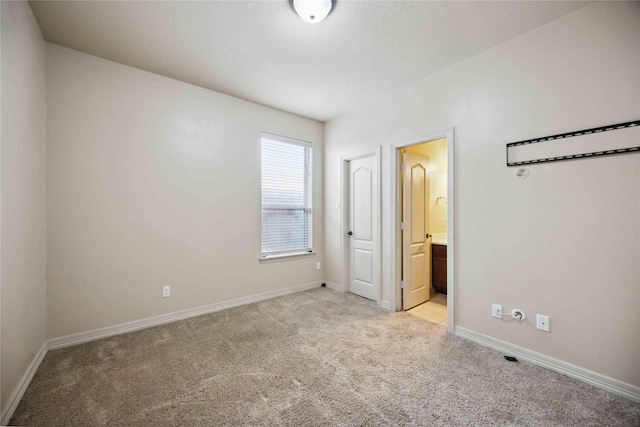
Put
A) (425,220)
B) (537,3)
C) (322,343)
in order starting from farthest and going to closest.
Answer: (425,220)
(322,343)
(537,3)

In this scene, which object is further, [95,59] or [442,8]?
[95,59]

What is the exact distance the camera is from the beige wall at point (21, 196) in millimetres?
1630

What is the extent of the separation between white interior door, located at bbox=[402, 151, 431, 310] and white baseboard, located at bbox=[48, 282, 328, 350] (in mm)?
1734

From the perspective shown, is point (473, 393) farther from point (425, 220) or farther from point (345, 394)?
point (425, 220)

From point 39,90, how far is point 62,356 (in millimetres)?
2301

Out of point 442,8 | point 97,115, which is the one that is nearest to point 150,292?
point 97,115

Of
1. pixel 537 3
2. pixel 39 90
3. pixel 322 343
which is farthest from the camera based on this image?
pixel 322 343

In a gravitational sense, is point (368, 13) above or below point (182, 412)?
above

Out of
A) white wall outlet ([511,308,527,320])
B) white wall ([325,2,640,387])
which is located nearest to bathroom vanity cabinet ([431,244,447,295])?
white wall ([325,2,640,387])

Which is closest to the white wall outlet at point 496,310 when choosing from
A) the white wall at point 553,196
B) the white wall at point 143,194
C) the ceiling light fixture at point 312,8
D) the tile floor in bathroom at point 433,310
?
the white wall at point 553,196

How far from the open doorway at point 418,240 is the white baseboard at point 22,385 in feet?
11.1

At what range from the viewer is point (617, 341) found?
187 cm

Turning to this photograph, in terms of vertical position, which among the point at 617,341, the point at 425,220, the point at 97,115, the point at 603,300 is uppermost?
the point at 97,115

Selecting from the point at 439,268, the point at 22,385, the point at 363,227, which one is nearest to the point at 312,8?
the point at 363,227
